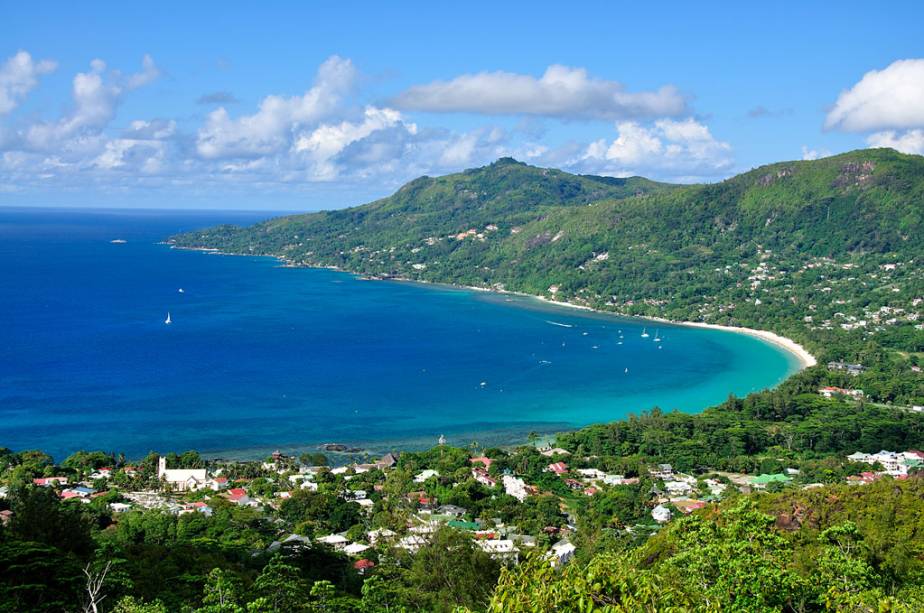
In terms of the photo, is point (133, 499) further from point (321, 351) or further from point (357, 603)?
point (321, 351)

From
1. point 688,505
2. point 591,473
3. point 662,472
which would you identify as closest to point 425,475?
point 591,473

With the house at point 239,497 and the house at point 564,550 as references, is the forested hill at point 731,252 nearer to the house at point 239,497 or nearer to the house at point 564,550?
the house at point 564,550

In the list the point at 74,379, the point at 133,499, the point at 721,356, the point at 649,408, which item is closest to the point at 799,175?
the point at 721,356

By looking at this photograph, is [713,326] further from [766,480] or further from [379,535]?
[379,535]

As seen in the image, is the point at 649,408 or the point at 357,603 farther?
the point at 649,408

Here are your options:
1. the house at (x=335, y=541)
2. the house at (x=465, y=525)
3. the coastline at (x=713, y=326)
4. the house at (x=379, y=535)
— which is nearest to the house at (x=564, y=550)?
the house at (x=465, y=525)
